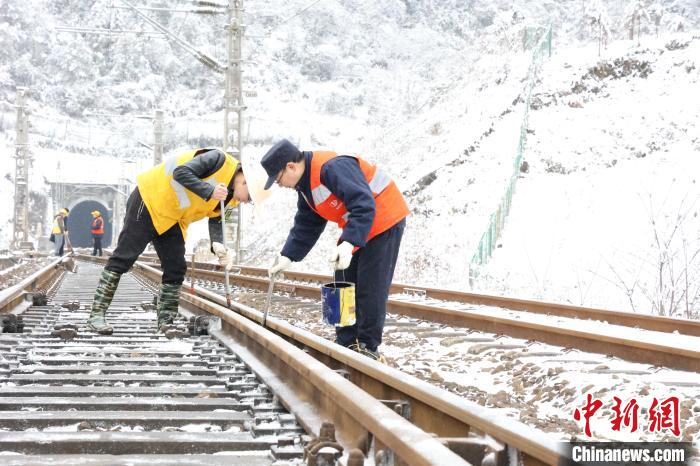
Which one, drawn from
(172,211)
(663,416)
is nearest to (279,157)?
(172,211)

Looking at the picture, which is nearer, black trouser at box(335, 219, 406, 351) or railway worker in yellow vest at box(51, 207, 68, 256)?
black trouser at box(335, 219, 406, 351)

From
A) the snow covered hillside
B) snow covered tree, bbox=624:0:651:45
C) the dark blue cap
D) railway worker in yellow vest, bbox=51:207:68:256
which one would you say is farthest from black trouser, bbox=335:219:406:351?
snow covered tree, bbox=624:0:651:45

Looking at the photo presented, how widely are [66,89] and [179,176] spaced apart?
79.7m

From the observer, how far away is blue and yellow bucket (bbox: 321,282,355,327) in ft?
15.8

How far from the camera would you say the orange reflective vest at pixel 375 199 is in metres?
4.71

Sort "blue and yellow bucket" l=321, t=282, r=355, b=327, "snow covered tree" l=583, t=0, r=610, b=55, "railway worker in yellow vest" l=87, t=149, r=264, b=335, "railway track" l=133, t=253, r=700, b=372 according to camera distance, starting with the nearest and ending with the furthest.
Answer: "blue and yellow bucket" l=321, t=282, r=355, b=327
"railway track" l=133, t=253, r=700, b=372
"railway worker in yellow vest" l=87, t=149, r=264, b=335
"snow covered tree" l=583, t=0, r=610, b=55

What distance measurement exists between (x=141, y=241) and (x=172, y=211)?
40cm

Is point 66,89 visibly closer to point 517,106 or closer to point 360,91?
point 360,91

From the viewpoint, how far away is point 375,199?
195 inches

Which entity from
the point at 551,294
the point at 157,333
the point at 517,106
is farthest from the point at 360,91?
the point at 157,333

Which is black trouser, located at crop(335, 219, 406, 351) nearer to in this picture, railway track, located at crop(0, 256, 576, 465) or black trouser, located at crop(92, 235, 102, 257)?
railway track, located at crop(0, 256, 576, 465)

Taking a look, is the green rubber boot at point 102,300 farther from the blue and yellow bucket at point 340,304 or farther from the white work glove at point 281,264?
the blue and yellow bucket at point 340,304

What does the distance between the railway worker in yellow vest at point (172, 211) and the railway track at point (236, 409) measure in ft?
3.16

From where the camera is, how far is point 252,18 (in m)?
87.7
